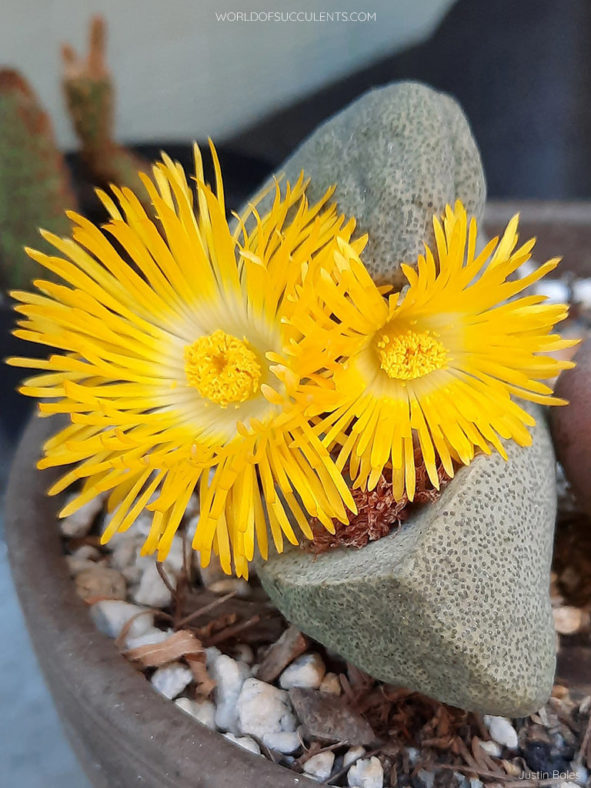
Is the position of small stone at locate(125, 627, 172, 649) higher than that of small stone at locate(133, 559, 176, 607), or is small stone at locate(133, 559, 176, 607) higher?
small stone at locate(133, 559, 176, 607)

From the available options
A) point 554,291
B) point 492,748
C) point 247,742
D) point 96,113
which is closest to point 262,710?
point 247,742

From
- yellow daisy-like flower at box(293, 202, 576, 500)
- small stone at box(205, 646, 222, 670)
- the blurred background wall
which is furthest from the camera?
the blurred background wall

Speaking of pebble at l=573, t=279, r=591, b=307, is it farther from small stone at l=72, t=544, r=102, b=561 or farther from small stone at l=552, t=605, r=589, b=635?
small stone at l=72, t=544, r=102, b=561

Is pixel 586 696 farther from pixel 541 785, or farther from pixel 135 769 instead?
pixel 135 769

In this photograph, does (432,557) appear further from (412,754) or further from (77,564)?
(77,564)

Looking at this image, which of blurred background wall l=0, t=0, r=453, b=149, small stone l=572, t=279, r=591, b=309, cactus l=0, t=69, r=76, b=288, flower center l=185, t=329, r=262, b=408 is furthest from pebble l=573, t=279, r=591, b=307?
cactus l=0, t=69, r=76, b=288

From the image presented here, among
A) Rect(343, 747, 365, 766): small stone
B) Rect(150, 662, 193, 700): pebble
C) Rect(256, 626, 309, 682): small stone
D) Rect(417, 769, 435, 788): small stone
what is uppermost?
Rect(150, 662, 193, 700): pebble

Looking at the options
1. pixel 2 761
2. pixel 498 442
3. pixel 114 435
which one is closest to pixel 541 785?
pixel 498 442
